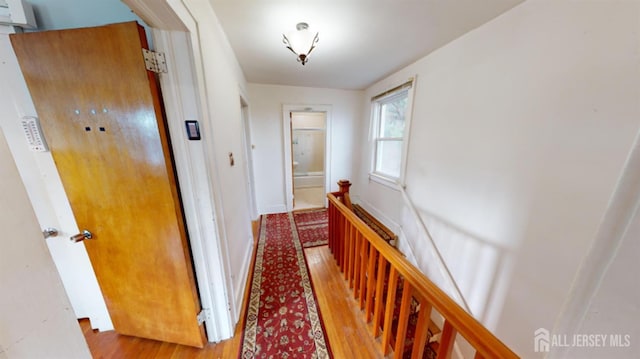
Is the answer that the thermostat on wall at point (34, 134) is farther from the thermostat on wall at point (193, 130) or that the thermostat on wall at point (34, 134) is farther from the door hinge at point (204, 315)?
the door hinge at point (204, 315)

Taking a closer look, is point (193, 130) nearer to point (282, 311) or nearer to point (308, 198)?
point (282, 311)

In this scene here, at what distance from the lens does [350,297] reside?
160 centimetres

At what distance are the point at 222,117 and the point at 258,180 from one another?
1.94m

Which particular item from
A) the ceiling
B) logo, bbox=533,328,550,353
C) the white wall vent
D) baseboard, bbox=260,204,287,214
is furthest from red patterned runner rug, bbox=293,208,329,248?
the white wall vent

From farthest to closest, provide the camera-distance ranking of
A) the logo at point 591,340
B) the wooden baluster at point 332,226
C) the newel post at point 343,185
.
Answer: the newel post at point 343,185
the wooden baluster at point 332,226
the logo at point 591,340

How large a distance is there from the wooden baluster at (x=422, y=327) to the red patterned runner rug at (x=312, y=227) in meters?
1.60

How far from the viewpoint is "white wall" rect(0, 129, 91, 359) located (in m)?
0.35

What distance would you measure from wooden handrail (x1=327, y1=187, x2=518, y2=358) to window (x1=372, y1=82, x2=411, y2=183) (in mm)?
1365

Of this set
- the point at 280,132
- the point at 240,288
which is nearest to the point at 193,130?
the point at 240,288

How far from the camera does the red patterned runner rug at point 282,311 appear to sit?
1.26m

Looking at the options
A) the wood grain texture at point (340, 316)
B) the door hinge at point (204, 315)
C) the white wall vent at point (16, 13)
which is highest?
the white wall vent at point (16, 13)

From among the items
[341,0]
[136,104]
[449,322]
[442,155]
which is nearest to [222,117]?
[136,104]

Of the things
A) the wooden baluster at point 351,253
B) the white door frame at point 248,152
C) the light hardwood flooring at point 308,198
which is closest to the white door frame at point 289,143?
the light hardwood flooring at point 308,198

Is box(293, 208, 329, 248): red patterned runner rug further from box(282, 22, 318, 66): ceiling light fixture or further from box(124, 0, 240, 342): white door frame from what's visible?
box(282, 22, 318, 66): ceiling light fixture
